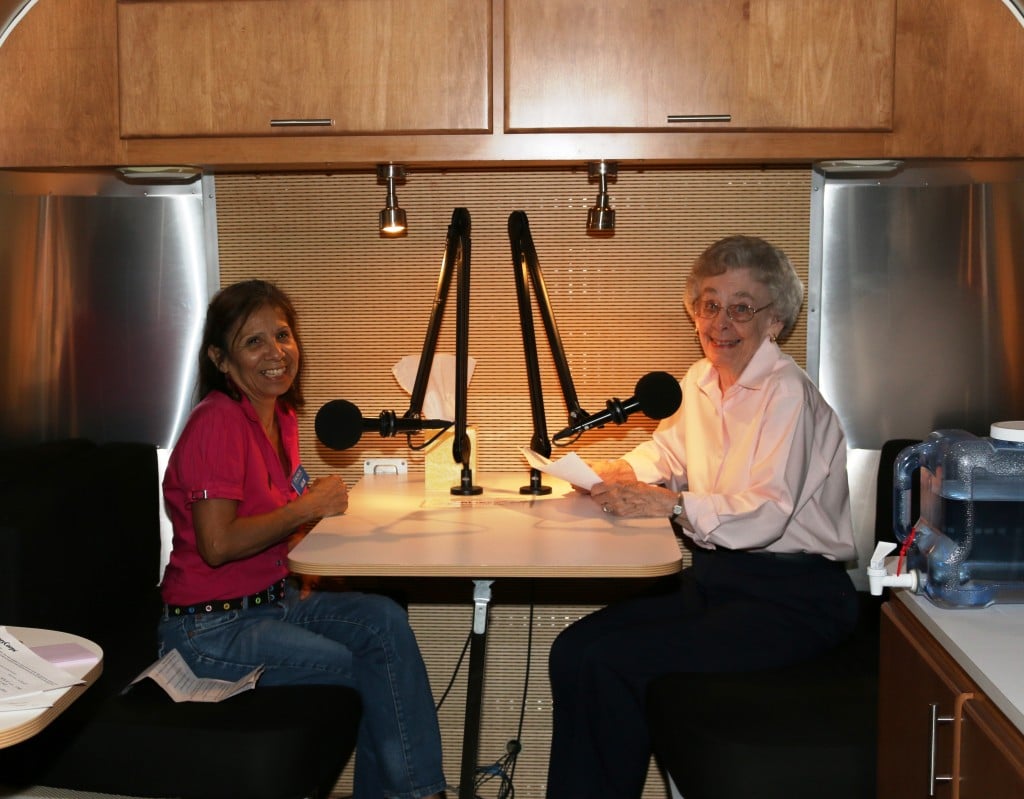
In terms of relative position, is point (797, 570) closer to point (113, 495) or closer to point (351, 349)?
point (351, 349)

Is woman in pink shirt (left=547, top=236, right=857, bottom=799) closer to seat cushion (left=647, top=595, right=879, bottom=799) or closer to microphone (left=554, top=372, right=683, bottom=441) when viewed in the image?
seat cushion (left=647, top=595, right=879, bottom=799)

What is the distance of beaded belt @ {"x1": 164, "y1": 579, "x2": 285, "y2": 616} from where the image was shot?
2383mm

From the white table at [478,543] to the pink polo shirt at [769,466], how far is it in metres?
0.16

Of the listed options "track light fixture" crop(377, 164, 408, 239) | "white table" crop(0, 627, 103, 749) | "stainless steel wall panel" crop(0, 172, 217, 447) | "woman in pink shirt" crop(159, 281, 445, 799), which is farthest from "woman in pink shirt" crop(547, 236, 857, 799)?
"stainless steel wall panel" crop(0, 172, 217, 447)

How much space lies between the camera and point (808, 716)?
2115mm

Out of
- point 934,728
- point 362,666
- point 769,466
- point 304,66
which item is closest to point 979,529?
point 934,728

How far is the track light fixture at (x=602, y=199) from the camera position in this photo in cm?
271

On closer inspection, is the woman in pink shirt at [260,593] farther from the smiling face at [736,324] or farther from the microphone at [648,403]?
the smiling face at [736,324]

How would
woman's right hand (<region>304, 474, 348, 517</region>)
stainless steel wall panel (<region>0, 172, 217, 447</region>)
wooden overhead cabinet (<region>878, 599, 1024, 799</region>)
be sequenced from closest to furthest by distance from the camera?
wooden overhead cabinet (<region>878, 599, 1024, 799</region>) → woman's right hand (<region>304, 474, 348, 517</region>) → stainless steel wall panel (<region>0, 172, 217, 447</region>)

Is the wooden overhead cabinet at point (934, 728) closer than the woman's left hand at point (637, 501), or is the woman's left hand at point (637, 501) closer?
the wooden overhead cabinet at point (934, 728)

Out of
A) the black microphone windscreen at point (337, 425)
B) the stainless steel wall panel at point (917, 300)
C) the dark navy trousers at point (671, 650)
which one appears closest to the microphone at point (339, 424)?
the black microphone windscreen at point (337, 425)

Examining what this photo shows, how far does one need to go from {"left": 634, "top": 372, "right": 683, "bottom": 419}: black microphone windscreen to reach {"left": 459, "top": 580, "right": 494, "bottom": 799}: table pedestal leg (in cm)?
50

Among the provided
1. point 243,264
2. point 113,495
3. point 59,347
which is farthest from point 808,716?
point 59,347

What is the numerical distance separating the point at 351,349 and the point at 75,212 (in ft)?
2.73
